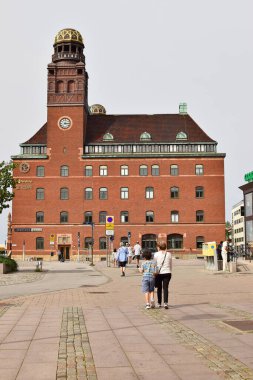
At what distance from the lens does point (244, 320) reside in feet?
35.8

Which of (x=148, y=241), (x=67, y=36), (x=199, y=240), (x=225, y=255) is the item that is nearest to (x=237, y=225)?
(x=199, y=240)

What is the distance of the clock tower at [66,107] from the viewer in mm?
77688

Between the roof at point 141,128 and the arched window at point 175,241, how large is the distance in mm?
14735

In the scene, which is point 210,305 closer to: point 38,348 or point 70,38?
point 38,348

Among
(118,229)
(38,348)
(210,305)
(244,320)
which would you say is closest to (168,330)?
(244,320)

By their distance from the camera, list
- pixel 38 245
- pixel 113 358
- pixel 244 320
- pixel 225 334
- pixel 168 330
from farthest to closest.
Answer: pixel 38 245
pixel 244 320
pixel 168 330
pixel 225 334
pixel 113 358

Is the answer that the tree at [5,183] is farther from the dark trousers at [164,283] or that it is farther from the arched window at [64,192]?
the arched window at [64,192]

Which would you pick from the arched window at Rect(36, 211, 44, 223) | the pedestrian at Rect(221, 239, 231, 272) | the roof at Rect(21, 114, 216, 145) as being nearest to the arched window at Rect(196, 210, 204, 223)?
the roof at Rect(21, 114, 216, 145)

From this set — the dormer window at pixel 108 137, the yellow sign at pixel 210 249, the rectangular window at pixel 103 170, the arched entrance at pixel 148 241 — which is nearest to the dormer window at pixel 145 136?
the dormer window at pixel 108 137

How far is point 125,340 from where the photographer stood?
874 centimetres

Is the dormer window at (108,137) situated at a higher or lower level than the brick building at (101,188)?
higher

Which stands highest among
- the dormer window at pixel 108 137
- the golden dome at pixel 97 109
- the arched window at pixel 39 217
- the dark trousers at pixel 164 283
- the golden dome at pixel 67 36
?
the golden dome at pixel 67 36

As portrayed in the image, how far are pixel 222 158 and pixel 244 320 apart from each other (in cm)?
6789

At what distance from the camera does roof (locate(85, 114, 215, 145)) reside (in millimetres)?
80000
